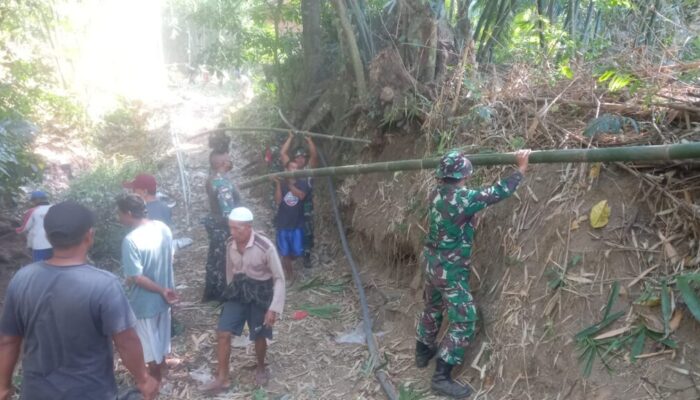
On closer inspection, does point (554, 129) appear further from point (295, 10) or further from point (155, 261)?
point (295, 10)

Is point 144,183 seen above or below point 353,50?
below

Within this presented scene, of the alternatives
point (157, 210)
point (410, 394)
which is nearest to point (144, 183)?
point (157, 210)

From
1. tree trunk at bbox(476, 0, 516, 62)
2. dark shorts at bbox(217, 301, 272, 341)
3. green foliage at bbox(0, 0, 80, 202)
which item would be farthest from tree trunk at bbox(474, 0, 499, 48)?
green foliage at bbox(0, 0, 80, 202)

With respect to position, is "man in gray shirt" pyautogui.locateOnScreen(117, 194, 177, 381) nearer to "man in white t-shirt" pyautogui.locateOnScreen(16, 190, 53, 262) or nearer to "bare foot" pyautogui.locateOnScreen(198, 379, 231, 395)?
"bare foot" pyautogui.locateOnScreen(198, 379, 231, 395)

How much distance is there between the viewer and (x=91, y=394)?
2561mm

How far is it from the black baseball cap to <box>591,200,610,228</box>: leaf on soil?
311 centimetres

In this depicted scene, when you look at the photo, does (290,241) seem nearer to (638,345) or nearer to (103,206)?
(103,206)

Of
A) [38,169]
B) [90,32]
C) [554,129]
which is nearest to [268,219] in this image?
[38,169]

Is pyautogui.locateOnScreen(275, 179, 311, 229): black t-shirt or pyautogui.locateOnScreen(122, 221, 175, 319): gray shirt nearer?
pyautogui.locateOnScreen(122, 221, 175, 319): gray shirt

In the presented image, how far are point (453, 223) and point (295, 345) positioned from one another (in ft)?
7.66

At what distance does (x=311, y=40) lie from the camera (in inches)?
350

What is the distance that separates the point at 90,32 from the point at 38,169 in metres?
8.86

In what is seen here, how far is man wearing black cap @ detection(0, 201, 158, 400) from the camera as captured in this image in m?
2.45

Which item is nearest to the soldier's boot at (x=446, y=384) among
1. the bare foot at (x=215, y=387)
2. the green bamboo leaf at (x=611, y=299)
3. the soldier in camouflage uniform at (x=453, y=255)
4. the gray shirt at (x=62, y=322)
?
the soldier in camouflage uniform at (x=453, y=255)
